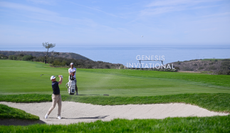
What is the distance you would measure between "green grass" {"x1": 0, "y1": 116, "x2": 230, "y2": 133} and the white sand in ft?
9.24

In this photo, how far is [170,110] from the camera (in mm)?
10961

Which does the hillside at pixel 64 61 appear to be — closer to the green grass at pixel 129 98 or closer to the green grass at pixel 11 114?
the green grass at pixel 129 98

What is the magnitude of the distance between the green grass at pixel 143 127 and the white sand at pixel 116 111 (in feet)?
9.24

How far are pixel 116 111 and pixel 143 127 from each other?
4.37 meters

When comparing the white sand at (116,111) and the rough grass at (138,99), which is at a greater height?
the rough grass at (138,99)

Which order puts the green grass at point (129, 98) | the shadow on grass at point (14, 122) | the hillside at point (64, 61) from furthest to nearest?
1. the hillside at point (64, 61)
2. the shadow on grass at point (14, 122)
3. the green grass at point (129, 98)

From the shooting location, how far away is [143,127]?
21.9 ft

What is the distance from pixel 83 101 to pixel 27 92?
409 centimetres

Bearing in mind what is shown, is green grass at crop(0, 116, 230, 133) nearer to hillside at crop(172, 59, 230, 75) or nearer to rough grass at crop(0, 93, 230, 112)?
rough grass at crop(0, 93, 230, 112)

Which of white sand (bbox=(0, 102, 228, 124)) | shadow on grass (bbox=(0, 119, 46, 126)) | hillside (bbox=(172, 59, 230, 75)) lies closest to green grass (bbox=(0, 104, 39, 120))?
shadow on grass (bbox=(0, 119, 46, 126))

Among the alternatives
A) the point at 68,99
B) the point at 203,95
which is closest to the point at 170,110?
the point at 203,95

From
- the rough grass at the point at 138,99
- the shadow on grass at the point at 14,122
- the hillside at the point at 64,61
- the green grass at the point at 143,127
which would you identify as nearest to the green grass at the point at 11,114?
the shadow on grass at the point at 14,122

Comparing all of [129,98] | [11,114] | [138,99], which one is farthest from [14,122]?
[138,99]

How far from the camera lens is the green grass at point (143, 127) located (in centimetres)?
635
